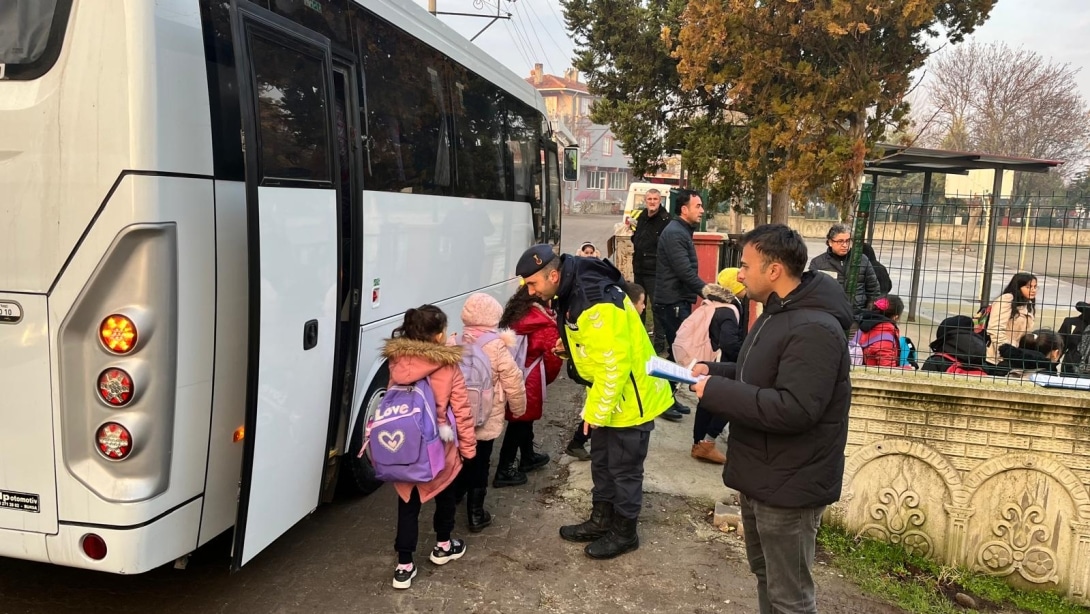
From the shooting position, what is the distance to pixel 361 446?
15.0ft

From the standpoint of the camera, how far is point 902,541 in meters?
4.41

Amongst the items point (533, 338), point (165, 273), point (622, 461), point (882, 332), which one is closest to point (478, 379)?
point (533, 338)

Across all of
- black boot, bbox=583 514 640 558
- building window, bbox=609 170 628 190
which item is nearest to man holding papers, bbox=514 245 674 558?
black boot, bbox=583 514 640 558

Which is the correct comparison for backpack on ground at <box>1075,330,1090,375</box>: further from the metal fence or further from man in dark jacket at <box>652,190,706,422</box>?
man in dark jacket at <box>652,190,706,422</box>

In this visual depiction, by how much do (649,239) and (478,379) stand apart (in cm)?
430

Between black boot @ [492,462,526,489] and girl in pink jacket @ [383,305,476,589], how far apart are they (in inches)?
52.8

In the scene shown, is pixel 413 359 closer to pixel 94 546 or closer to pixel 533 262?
pixel 533 262

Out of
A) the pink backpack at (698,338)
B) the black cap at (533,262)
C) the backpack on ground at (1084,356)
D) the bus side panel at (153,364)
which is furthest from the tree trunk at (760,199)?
the bus side panel at (153,364)

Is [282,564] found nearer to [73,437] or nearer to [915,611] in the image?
[73,437]

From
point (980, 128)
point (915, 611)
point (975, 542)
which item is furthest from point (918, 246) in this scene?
point (980, 128)

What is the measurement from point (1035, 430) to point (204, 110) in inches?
181

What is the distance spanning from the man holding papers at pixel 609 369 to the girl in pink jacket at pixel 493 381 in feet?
1.27

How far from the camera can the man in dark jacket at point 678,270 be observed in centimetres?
676

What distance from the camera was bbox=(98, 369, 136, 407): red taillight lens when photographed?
109 inches
